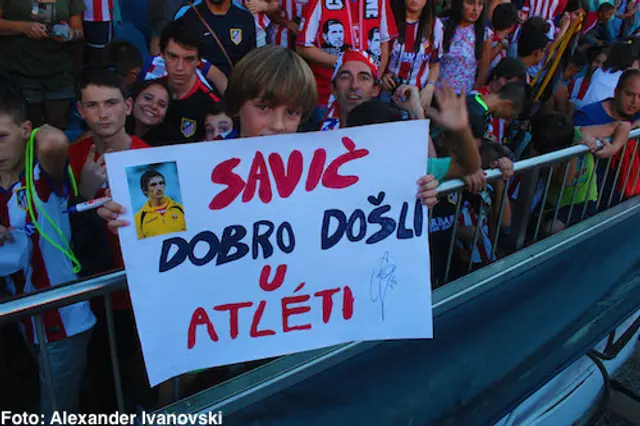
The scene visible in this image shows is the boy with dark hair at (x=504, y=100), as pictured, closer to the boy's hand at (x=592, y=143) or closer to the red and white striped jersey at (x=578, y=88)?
the boy's hand at (x=592, y=143)

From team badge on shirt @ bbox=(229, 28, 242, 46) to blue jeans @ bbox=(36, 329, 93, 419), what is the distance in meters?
2.05

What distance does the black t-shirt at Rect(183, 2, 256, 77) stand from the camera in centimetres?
322

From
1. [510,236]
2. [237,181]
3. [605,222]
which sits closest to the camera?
[237,181]

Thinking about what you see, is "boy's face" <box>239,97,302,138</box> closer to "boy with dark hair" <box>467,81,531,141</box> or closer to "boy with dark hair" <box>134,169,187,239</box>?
"boy with dark hair" <box>134,169,187,239</box>

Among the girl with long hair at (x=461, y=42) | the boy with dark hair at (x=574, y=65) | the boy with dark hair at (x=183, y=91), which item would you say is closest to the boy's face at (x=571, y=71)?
the boy with dark hair at (x=574, y=65)

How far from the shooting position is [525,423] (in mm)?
2500

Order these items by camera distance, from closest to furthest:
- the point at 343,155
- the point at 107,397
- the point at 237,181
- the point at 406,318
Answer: the point at 237,181
the point at 343,155
the point at 406,318
the point at 107,397

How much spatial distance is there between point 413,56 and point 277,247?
2.79 metres

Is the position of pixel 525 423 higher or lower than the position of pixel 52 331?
lower

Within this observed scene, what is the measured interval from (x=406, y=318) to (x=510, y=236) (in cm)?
130

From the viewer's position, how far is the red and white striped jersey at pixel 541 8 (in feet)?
17.4

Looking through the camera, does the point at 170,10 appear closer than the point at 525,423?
No

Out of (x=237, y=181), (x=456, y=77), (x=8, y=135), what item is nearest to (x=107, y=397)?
(x=8, y=135)

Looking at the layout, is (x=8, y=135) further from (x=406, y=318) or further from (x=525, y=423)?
(x=525, y=423)
